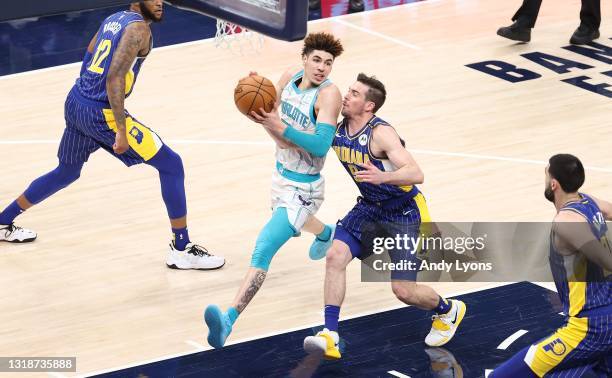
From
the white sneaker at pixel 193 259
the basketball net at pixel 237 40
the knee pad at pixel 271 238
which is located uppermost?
the knee pad at pixel 271 238

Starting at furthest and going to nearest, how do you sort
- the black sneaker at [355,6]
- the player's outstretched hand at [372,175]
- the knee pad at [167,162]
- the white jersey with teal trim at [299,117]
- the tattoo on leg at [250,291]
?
the black sneaker at [355,6] < the knee pad at [167,162] < the white jersey with teal trim at [299,117] < the tattoo on leg at [250,291] < the player's outstretched hand at [372,175]

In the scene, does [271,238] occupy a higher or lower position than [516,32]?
higher

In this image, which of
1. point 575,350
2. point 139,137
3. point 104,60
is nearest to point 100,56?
point 104,60

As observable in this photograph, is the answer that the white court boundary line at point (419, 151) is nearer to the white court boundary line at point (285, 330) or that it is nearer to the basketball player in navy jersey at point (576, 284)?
the white court boundary line at point (285, 330)

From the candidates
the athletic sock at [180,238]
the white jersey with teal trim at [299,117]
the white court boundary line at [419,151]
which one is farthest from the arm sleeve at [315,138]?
the white court boundary line at [419,151]

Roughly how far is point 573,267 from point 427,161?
14.9 feet

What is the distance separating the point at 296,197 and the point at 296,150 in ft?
1.03

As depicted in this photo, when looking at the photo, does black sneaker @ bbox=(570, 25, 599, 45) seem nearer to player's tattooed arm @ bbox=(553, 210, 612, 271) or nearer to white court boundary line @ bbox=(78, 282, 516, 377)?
white court boundary line @ bbox=(78, 282, 516, 377)

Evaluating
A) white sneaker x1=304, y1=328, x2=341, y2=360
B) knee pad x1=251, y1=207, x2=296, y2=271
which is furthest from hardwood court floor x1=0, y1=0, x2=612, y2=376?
white sneaker x1=304, y1=328, x2=341, y2=360

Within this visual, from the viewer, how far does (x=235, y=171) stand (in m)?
11.2

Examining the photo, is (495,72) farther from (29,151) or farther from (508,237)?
(29,151)

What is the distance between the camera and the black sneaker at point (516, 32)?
46.2 ft

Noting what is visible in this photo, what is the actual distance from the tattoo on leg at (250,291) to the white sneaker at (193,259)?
1370 millimetres

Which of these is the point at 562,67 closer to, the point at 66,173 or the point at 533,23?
the point at 533,23
